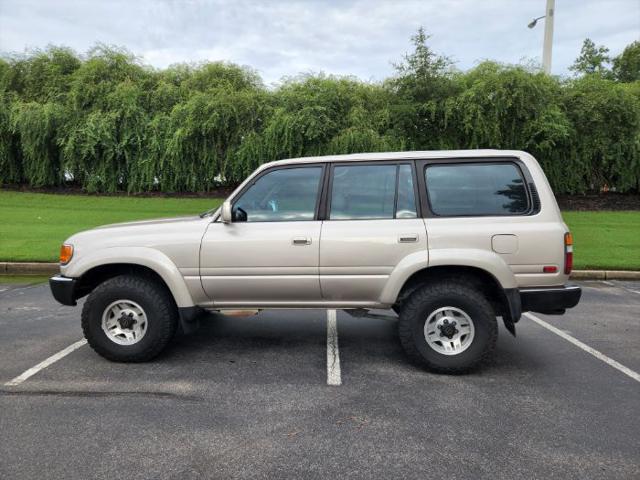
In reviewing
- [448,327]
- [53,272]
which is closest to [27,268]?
[53,272]

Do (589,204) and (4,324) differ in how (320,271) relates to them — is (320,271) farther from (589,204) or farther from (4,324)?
(589,204)

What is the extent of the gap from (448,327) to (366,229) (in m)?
1.10

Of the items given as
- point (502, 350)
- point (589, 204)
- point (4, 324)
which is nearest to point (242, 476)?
point (502, 350)

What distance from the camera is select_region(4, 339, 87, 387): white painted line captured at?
394cm

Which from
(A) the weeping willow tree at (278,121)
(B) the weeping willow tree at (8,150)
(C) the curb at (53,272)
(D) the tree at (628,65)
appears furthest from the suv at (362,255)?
(D) the tree at (628,65)

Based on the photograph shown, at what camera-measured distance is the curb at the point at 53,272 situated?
8562 millimetres

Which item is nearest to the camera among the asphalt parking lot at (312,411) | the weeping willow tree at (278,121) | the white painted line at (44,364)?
the asphalt parking lot at (312,411)

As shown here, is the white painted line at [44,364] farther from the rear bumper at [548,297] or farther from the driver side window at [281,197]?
the rear bumper at [548,297]

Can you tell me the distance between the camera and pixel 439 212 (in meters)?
4.12

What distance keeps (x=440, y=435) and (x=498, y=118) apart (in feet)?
48.0

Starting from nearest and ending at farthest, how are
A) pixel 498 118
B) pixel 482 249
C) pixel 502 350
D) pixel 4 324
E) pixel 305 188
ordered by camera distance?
1. pixel 482 249
2. pixel 305 188
3. pixel 502 350
4. pixel 4 324
5. pixel 498 118

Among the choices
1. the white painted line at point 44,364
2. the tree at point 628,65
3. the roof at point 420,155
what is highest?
the tree at point 628,65

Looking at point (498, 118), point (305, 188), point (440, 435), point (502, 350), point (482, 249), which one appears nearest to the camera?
point (440, 435)

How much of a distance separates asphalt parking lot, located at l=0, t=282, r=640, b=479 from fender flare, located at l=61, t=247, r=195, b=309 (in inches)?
27.0
